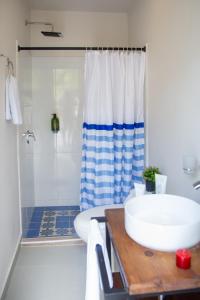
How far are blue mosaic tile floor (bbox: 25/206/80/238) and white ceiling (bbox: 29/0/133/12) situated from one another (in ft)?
8.15

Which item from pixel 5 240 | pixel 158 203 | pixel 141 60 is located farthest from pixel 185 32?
pixel 5 240

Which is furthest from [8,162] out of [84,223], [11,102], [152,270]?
[152,270]

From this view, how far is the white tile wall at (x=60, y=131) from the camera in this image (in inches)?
141

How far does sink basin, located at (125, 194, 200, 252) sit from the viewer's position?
109 cm

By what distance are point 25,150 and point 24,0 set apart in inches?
62.2

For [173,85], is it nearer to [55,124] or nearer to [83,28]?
[55,124]

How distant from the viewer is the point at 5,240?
2158mm

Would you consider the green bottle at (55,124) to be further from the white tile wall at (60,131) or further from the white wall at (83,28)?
the white wall at (83,28)

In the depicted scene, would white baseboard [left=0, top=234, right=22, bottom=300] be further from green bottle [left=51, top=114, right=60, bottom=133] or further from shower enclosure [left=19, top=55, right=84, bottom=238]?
green bottle [left=51, top=114, right=60, bottom=133]

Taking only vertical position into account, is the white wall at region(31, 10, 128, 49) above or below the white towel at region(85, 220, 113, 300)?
above

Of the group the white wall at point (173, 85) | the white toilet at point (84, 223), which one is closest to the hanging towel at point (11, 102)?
the white toilet at point (84, 223)

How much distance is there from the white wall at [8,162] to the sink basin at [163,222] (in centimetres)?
110

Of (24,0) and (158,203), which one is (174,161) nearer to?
(158,203)

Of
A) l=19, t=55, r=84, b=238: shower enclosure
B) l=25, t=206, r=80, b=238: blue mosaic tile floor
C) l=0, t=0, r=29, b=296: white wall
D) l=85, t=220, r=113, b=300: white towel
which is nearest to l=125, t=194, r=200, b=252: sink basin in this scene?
l=85, t=220, r=113, b=300: white towel
